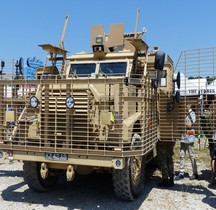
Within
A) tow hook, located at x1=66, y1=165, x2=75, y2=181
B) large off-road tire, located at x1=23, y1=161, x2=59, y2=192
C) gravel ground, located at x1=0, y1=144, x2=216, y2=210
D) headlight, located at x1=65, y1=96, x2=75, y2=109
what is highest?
headlight, located at x1=65, y1=96, x2=75, y2=109

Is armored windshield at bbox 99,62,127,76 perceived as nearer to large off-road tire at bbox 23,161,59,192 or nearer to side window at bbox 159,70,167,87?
side window at bbox 159,70,167,87

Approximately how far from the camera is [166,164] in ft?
22.6

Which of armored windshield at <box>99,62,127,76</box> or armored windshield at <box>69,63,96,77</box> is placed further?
armored windshield at <box>69,63,96,77</box>

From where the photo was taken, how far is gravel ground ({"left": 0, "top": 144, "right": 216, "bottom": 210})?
5.56 metres

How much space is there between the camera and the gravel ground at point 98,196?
219 inches

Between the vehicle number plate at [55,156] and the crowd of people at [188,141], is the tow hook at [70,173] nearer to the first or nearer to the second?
the vehicle number plate at [55,156]

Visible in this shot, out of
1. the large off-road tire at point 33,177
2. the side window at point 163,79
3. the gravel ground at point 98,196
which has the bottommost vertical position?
the gravel ground at point 98,196

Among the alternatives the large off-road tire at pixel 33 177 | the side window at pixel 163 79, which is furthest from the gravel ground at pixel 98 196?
the side window at pixel 163 79


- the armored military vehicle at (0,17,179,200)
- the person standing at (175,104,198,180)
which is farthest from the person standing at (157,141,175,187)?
the armored military vehicle at (0,17,179,200)

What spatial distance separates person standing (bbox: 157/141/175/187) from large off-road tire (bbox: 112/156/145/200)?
103 cm

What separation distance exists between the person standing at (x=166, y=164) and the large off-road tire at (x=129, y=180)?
3.37 ft

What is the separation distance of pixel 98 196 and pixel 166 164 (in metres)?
1.72

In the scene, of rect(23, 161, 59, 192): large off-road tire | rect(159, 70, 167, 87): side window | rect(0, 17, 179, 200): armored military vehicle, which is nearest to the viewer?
rect(0, 17, 179, 200): armored military vehicle

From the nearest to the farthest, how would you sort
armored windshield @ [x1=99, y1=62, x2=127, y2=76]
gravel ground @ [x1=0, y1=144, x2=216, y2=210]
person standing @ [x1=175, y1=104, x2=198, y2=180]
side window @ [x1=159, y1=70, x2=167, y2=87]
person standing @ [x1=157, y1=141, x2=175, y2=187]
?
gravel ground @ [x1=0, y1=144, x2=216, y2=210], person standing @ [x1=175, y1=104, x2=198, y2=180], armored windshield @ [x1=99, y1=62, x2=127, y2=76], person standing @ [x1=157, y1=141, x2=175, y2=187], side window @ [x1=159, y1=70, x2=167, y2=87]
